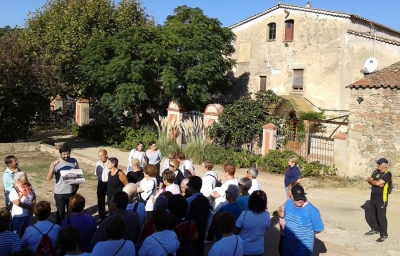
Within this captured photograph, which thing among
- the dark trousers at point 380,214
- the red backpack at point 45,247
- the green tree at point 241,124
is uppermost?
the green tree at point 241,124

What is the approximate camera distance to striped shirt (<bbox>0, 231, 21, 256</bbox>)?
4.52 m

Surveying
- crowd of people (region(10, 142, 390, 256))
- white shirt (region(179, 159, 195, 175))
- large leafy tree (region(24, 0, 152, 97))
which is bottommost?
crowd of people (region(10, 142, 390, 256))

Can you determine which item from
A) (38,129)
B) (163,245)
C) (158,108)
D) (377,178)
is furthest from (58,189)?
(38,129)

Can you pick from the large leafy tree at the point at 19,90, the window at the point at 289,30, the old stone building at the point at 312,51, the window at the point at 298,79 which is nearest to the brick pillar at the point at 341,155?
the old stone building at the point at 312,51

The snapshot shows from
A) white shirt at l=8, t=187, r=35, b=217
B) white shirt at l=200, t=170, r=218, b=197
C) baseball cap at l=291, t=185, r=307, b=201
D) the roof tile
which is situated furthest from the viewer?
the roof tile

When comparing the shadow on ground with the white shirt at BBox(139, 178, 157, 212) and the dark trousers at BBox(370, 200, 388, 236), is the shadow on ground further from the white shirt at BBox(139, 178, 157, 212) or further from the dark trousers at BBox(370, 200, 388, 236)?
the dark trousers at BBox(370, 200, 388, 236)

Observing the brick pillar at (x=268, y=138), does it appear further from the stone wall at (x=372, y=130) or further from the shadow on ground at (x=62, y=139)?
the shadow on ground at (x=62, y=139)

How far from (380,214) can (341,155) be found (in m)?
6.56

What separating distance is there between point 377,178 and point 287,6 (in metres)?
18.3

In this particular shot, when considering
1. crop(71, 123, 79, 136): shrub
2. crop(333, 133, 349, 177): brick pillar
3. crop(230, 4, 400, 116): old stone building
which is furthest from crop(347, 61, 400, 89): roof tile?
crop(71, 123, 79, 136): shrub

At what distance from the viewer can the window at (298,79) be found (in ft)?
79.3

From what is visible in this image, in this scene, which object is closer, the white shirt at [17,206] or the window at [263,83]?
the white shirt at [17,206]

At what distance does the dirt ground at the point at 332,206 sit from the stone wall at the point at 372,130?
87cm

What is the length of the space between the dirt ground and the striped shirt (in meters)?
3.50
